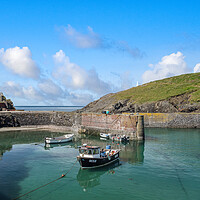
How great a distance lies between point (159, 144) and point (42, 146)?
27.6 m

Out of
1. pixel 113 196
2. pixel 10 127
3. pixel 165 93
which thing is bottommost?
pixel 113 196

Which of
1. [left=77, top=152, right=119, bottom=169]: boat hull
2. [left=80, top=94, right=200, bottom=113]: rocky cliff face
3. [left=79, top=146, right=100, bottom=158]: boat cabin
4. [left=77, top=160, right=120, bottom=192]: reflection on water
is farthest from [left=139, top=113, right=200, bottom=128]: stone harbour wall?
[left=79, top=146, right=100, bottom=158]: boat cabin

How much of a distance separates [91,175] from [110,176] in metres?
2.74

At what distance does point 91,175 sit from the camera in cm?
2802

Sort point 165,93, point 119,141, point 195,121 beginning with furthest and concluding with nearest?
point 165,93
point 195,121
point 119,141

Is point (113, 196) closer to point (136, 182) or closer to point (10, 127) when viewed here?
point (136, 182)

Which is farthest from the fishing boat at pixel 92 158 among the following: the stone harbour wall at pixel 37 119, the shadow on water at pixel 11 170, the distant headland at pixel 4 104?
the distant headland at pixel 4 104

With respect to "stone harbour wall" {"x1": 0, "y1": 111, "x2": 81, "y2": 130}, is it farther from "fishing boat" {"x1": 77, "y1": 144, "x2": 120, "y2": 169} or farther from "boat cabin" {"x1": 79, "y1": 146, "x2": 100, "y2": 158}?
"boat cabin" {"x1": 79, "y1": 146, "x2": 100, "y2": 158}

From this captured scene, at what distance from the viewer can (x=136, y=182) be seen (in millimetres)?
24578

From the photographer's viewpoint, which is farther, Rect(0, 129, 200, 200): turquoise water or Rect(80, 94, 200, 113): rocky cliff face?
Rect(80, 94, 200, 113): rocky cliff face

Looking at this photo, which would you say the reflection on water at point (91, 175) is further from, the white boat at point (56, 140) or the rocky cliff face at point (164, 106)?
the rocky cliff face at point (164, 106)

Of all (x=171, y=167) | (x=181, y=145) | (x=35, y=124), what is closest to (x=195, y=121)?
(x=181, y=145)

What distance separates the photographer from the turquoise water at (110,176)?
21672 millimetres

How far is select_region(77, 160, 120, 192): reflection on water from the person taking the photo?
981 inches
